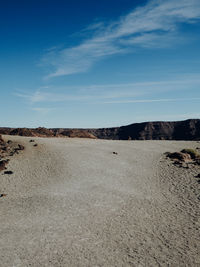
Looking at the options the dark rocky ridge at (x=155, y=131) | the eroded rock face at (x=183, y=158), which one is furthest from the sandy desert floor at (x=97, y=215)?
the dark rocky ridge at (x=155, y=131)

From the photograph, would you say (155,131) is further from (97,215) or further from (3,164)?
(97,215)

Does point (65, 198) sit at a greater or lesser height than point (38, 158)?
lesser

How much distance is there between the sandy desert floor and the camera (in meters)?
7.99

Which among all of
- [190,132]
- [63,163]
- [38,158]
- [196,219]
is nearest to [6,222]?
[196,219]

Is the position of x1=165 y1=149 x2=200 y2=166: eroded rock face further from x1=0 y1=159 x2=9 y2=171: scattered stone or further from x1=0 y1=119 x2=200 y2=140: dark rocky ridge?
x1=0 y1=119 x2=200 y2=140: dark rocky ridge

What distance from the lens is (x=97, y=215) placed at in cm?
1141

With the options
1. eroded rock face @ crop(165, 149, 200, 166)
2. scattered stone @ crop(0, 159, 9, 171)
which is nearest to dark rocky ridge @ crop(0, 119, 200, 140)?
eroded rock face @ crop(165, 149, 200, 166)

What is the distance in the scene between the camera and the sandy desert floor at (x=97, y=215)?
799 cm

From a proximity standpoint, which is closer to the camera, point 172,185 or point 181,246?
point 181,246

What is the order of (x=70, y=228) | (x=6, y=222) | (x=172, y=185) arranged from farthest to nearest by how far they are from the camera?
(x=172, y=185)
(x=6, y=222)
(x=70, y=228)

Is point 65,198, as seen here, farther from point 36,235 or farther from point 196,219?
point 196,219

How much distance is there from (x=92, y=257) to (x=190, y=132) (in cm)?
10148

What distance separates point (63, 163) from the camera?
850 inches

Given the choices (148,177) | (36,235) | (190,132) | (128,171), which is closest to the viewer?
(36,235)
